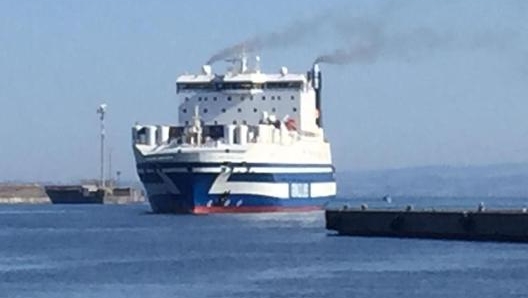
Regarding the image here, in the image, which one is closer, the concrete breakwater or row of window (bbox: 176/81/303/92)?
row of window (bbox: 176/81/303/92)

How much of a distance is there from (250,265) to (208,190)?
36134mm

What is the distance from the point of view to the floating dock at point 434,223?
65.4 m

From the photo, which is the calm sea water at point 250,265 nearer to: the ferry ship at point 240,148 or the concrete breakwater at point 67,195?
the ferry ship at point 240,148

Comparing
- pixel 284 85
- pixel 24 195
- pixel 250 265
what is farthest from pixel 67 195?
pixel 250 265

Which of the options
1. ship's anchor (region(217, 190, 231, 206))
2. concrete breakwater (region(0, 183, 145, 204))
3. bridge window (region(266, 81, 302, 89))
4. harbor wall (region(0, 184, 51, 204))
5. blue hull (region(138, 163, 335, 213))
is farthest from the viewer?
harbor wall (region(0, 184, 51, 204))

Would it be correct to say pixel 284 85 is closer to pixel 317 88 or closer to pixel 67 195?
pixel 317 88

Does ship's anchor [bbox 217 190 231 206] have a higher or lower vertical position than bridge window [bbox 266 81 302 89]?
lower

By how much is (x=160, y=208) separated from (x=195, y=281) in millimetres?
46974

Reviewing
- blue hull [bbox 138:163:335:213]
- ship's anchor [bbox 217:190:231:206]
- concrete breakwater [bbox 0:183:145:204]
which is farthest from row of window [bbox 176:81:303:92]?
concrete breakwater [bbox 0:183:145:204]

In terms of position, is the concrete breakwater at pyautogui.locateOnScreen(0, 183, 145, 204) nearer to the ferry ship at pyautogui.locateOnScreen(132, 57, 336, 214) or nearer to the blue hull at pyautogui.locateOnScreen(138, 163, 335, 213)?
the ferry ship at pyautogui.locateOnScreen(132, 57, 336, 214)

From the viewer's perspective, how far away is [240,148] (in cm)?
9438

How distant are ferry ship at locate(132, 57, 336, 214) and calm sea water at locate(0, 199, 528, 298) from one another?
1045 cm

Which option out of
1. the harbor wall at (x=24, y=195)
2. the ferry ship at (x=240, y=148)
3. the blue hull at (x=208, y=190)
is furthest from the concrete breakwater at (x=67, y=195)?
the blue hull at (x=208, y=190)

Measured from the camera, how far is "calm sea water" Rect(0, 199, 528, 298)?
49.0 meters
